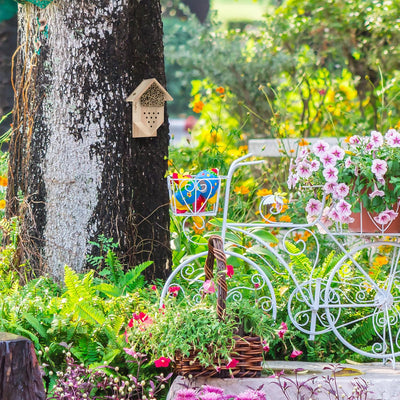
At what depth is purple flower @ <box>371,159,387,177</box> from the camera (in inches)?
138

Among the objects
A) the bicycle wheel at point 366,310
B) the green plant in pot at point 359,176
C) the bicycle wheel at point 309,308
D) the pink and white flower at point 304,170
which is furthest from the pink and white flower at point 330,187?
the bicycle wheel at point 309,308

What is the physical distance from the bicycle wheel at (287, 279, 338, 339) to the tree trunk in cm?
92

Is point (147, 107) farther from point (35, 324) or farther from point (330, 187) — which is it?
point (35, 324)

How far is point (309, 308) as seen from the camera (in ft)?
13.5

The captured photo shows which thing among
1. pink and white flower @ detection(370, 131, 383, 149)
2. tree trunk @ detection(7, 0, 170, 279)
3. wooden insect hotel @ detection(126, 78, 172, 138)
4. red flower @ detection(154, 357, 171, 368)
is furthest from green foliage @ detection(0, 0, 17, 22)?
red flower @ detection(154, 357, 171, 368)

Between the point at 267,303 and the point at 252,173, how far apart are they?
3715 mm

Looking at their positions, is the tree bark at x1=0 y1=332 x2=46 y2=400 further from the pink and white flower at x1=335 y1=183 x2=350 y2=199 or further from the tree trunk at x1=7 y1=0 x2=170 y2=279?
the pink and white flower at x1=335 y1=183 x2=350 y2=199

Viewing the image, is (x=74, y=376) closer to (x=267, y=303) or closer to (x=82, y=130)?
(x=267, y=303)

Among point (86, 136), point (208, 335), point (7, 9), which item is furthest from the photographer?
point (7, 9)

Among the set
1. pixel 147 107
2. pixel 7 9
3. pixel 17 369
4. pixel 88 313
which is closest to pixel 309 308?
pixel 88 313

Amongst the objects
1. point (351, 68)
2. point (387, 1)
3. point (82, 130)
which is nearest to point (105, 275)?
point (82, 130)

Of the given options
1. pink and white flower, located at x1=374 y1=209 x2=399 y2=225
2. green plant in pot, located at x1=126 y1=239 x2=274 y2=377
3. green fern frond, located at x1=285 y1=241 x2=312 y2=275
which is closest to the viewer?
green plant in pot, located at x1=126 y1=239 x2=274 y2=377

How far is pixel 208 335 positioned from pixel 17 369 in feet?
3.16

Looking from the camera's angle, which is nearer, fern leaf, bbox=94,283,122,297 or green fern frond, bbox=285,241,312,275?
fern leaf, bbox=94,283,122,297
